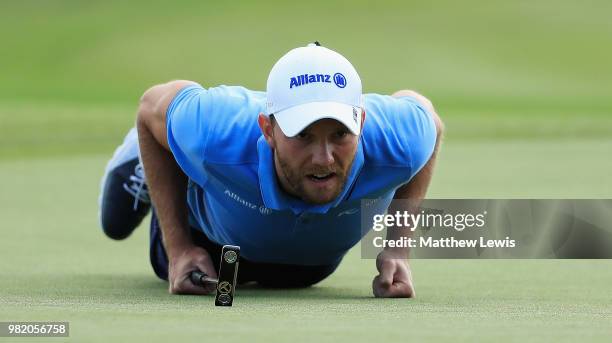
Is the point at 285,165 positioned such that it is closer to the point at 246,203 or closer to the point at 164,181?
the point at 246,203

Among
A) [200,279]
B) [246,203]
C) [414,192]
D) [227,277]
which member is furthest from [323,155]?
[414,192]

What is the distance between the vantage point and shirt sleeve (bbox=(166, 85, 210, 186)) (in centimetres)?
441

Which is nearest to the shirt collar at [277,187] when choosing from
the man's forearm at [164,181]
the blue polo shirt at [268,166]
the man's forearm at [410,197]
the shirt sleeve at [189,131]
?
the blue polo shirt at [268,166]

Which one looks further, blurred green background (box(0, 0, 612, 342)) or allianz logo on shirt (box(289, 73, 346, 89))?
allianz logo on shirt (box(289, 73, 346, 89))

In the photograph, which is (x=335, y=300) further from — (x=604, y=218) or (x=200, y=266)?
(x=604, y=218)

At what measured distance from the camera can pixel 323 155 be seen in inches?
158

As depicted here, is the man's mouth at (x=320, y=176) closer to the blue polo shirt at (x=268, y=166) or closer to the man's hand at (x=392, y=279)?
the blue polo shirt at (x=268, y=166)

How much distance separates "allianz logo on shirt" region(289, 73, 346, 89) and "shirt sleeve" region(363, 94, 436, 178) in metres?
0.28

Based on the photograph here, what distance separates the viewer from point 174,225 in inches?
193

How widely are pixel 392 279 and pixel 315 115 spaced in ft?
2.70

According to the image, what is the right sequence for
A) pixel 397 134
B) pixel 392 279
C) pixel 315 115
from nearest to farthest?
1. pixel 315 115
2. pixel 397 134
3. pixel 392 279

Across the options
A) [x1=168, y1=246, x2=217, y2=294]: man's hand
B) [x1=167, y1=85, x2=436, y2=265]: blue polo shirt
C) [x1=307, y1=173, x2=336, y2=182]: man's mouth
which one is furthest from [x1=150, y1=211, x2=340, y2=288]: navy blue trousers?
[x1=307, y1=173, x2=336, y2=182]: man's mouth

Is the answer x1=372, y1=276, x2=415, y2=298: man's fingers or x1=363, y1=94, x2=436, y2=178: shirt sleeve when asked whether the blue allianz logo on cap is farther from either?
x1=372, y1=276, x2=415, y2=298: man's fingers

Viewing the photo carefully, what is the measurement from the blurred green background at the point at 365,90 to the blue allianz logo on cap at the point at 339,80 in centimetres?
69
